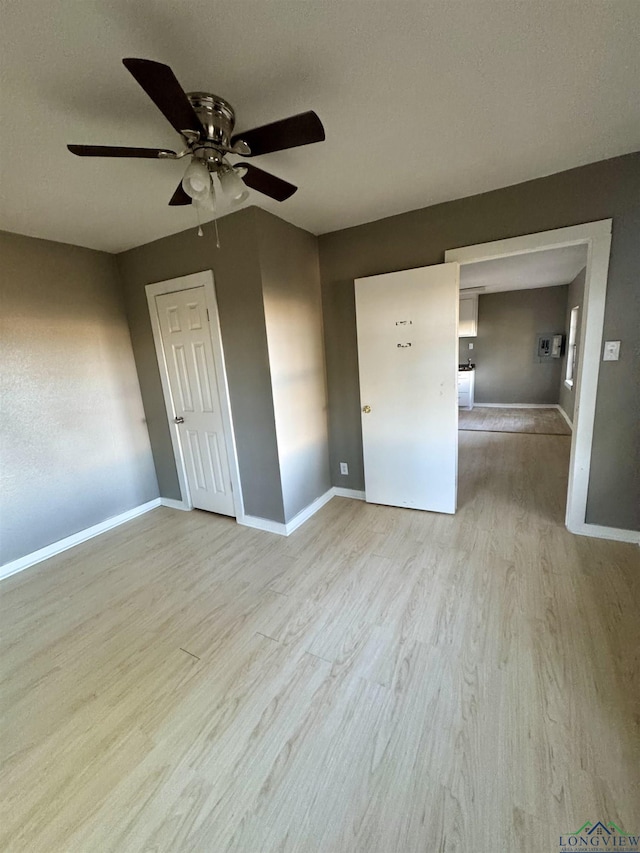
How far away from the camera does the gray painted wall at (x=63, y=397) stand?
2467mm

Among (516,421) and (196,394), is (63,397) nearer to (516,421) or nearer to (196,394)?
(196,394)

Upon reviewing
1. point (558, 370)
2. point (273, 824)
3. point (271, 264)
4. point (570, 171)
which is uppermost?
point (570, 171)

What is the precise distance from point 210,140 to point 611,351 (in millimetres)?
2554

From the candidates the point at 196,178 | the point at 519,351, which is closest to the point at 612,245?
the point at 196,178

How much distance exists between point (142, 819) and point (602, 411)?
121 inches

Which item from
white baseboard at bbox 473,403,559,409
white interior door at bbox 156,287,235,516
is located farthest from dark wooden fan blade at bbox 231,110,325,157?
white baseboard at bbox 473,403,559,409

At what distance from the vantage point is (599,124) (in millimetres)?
1651

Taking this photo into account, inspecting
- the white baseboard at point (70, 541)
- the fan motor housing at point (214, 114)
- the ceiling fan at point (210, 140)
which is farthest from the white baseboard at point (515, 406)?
the fan motor housing at point (214, 114)

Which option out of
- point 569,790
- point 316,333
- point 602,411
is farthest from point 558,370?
point 569,790

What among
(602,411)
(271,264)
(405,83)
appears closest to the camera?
(405,83)

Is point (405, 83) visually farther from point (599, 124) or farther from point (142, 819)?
point (142, 819)

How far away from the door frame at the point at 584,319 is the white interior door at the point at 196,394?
2.04 metres

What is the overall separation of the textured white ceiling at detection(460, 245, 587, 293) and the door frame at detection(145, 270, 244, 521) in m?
2.89

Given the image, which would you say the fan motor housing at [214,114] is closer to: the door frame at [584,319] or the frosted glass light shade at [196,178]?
the frosted glass light shade at [196,178]
